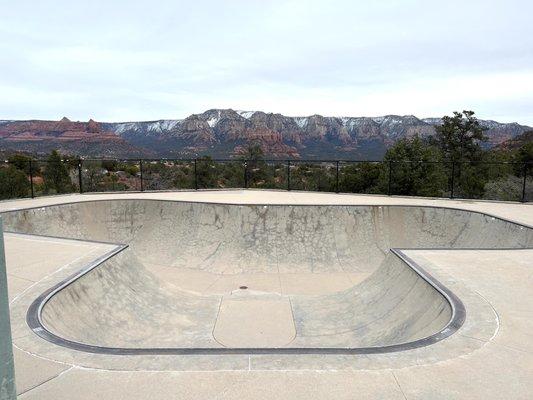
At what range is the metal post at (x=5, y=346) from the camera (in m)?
1.89

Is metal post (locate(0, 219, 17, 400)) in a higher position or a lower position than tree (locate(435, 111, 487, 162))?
lower

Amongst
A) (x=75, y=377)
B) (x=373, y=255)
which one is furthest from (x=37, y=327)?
(x=373, y=255)

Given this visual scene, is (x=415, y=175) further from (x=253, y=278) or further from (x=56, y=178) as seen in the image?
(x=56, y=178)

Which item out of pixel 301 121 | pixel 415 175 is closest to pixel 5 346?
pixel 415 175

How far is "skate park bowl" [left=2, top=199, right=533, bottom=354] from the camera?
Answer: 478 centimetres

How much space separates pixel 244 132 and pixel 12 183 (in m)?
55.3

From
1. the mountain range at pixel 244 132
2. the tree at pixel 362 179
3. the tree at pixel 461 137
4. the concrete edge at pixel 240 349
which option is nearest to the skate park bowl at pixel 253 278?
the concrete edge at pixel 240 349

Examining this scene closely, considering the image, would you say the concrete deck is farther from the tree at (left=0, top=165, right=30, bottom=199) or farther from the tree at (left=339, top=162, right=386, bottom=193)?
the tree at (left=339, top=162, right=386, bottom=193)

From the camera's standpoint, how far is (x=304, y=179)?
28.6m

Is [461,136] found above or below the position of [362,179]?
above

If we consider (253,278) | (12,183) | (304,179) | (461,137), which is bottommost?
(253,278)

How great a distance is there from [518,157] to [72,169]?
35.2 metres

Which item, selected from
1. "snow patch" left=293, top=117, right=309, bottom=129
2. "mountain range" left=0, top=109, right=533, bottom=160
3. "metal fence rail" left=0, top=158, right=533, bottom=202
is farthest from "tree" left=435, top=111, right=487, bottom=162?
"snow patch" left=293, top=117, right=309, bottom=129

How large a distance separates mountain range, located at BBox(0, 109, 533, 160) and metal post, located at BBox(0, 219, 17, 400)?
2284 inches
